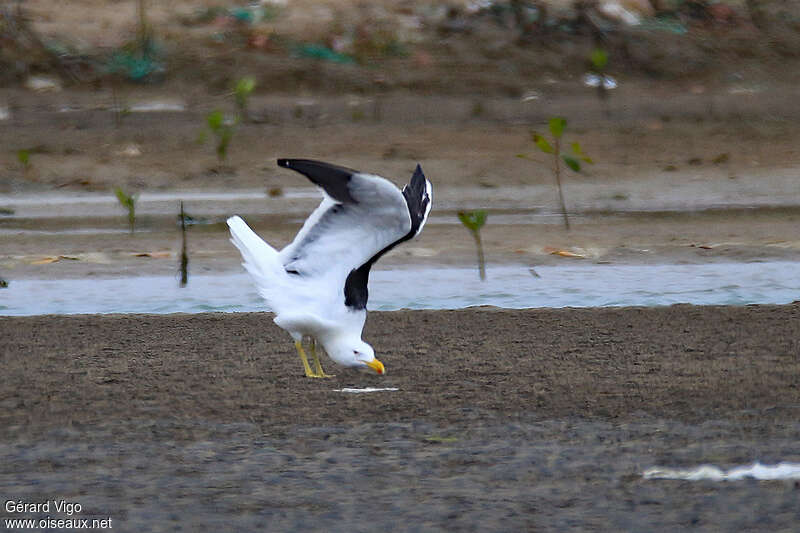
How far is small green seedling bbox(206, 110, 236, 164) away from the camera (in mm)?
13680

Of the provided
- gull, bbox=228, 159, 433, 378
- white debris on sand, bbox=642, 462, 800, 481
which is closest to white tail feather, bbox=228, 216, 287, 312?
gull, bbox=228, 159, 433, 378

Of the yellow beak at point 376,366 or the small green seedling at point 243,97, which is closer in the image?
the yellow beak at point 376,366

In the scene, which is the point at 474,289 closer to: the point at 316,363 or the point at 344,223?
the point at 316,363

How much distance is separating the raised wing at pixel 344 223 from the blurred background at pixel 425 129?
3054 millimetres

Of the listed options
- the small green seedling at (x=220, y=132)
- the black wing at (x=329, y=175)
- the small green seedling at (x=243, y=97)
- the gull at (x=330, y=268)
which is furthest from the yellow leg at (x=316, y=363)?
the small green seedling at (x=243, y=97)

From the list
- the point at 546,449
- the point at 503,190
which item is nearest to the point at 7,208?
the point at 503,190

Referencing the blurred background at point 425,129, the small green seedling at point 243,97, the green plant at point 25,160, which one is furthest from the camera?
the small green seedling at point 243,97

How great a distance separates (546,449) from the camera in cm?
561

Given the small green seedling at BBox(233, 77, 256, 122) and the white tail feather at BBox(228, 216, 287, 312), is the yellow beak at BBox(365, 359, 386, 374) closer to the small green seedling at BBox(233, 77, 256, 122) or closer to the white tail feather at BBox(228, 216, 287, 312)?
the white tail feather at BBox(228, 216, 287, 312)

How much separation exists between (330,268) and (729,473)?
204cm

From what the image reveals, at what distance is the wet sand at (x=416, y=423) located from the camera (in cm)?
489

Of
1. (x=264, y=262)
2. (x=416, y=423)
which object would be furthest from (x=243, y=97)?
(x=416, y=423)

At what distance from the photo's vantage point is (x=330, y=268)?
21.2ft

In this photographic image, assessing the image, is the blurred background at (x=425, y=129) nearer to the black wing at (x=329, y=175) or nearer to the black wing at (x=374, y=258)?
the black wing at (x=374, y=258)
